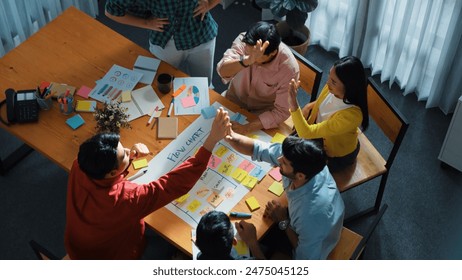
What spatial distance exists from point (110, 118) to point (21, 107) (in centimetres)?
50

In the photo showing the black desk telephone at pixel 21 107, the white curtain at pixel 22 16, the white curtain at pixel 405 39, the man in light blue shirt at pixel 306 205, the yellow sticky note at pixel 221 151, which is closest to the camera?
the man in light blue shirt at pixel 306 205

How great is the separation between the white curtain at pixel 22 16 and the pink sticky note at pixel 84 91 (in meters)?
1.26

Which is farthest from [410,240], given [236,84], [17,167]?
[17,167]

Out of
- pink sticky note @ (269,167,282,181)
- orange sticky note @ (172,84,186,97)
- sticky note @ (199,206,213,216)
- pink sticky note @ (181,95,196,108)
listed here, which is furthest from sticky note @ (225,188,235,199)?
orange sticky note @ (172,84,186,97)

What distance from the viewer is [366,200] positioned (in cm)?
371

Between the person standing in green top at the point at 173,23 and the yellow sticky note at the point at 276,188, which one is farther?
the person standing in green top at the point at 173,23

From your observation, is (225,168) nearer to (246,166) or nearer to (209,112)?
(246,166)

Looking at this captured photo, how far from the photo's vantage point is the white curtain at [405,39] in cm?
382

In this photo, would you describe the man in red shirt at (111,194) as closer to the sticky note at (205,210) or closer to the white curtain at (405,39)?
the sticky note at (205,210)

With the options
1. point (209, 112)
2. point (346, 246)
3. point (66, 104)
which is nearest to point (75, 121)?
point (66, 104)

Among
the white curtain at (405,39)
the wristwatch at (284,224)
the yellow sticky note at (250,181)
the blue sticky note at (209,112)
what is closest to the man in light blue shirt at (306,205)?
the wristwatch at (284,224)

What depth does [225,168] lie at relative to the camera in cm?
289

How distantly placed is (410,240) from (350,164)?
2.31 feet

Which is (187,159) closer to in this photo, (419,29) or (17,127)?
(17,127)
